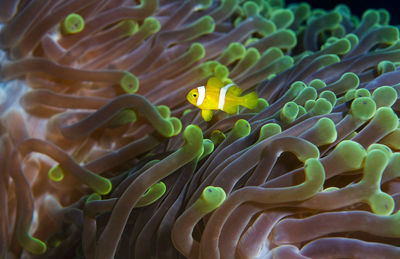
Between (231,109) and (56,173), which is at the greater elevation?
(231,109)

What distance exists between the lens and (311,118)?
1410mm

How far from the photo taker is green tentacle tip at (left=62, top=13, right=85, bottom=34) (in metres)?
1.95

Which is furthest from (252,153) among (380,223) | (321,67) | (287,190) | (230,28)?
(230,28)

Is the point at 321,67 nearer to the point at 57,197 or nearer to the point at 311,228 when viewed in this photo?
the point at 311,228

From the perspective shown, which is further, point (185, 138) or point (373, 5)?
point (373, 5)

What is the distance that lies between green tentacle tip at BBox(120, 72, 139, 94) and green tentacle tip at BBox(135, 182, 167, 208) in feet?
2.36

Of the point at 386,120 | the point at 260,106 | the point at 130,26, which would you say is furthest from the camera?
the point at 130,26

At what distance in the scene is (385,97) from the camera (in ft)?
4.68

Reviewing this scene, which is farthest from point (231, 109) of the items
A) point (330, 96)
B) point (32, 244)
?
point (32, 244)

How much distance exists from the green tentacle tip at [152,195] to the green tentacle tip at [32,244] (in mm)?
590

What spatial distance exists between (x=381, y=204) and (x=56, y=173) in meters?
1.45

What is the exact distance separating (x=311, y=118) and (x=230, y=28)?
4.82 ft

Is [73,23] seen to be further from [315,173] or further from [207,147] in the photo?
[315,173]

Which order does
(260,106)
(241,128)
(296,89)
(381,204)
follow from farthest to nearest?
(260,106) → (296,89) → (241,128) → (381,204)
